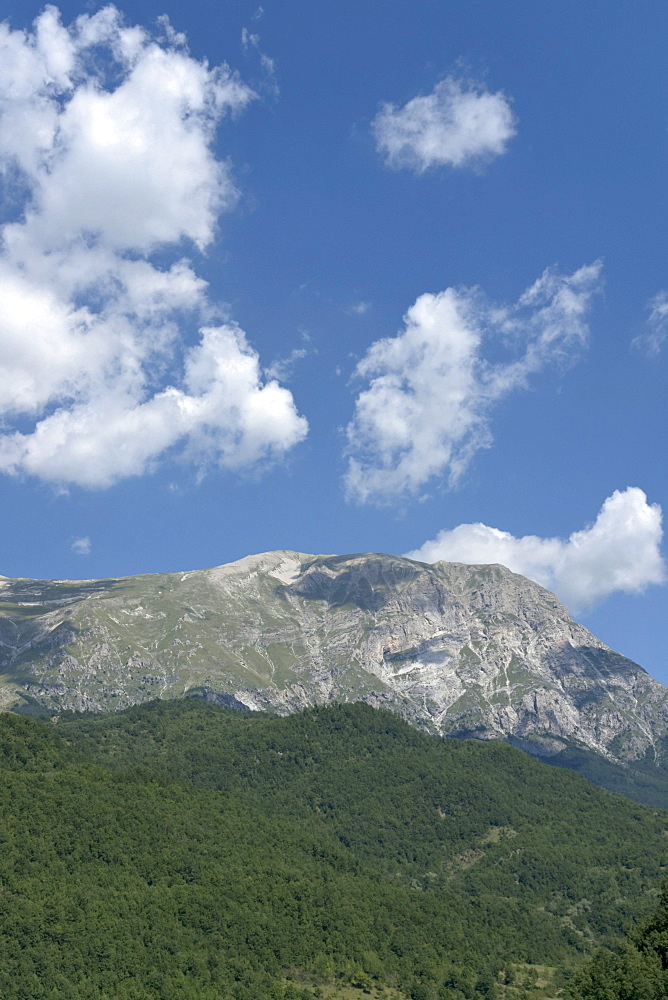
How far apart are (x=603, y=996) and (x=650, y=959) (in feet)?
61.4

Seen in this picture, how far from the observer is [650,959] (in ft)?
634

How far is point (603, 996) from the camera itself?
180 m

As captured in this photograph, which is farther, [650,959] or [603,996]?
[650,959]
